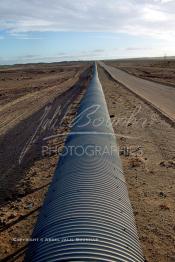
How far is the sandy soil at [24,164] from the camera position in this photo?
29.4 ft

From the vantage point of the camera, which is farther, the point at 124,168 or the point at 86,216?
the point at 124,168

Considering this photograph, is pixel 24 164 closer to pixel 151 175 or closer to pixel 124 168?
pixel 124 168

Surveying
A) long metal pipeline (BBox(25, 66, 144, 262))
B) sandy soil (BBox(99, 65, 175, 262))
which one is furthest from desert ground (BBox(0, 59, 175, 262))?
long metal pipeline (BBox(25, 66, 144, 262))

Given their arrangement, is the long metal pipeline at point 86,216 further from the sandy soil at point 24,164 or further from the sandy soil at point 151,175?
the sandy soil at point 24,164

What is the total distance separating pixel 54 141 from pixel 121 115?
7866 mm

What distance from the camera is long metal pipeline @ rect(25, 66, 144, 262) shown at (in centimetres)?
423

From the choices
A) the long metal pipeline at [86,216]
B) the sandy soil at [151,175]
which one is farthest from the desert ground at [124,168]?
the long metal pipeline at [86,216]

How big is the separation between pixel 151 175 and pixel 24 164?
4.94m

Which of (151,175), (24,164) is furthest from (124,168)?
(24,164)

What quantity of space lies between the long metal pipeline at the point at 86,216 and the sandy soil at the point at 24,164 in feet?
7.59

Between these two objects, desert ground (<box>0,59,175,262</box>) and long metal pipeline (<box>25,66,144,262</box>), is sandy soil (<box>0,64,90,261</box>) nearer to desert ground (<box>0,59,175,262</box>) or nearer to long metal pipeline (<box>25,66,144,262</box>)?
desert ground (<box>0,59,175,262</box>)

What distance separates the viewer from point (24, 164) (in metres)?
14.5

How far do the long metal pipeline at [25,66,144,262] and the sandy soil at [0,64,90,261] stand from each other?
231cm

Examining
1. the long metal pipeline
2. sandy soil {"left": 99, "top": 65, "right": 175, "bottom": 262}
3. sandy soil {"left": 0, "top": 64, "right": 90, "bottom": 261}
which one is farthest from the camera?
sandy soil {"left": 0, "top": 64, "right": 90, "bottom": 261}
